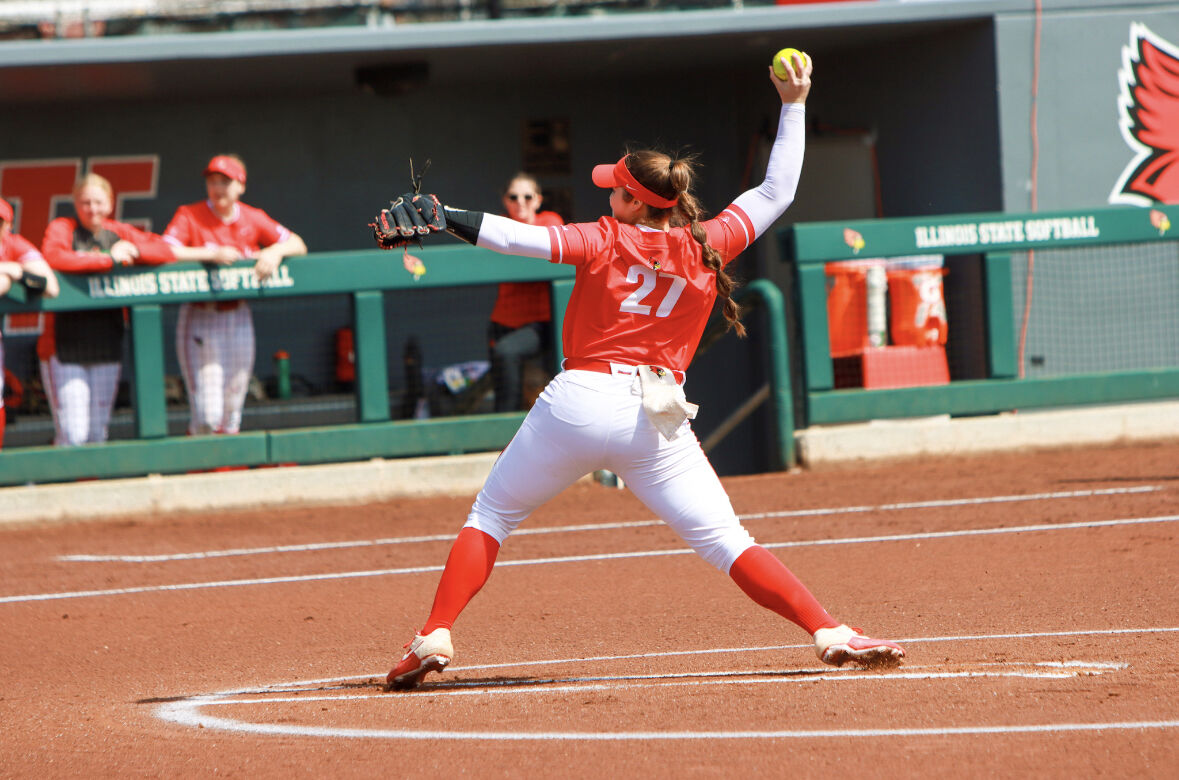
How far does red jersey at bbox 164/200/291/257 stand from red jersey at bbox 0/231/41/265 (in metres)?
0.82

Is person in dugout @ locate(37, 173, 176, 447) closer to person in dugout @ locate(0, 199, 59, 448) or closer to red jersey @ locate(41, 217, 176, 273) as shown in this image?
red jersey @ locate(41, 217, 176, 273)

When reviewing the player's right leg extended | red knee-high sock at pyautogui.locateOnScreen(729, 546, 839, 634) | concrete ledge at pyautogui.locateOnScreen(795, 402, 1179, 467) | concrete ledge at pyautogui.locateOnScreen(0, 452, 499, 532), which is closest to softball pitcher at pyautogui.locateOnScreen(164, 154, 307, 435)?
concrete ledge at pyautogui.locateOnScreen(0, 452, 499, 532)

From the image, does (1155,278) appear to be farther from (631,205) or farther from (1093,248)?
(631,205)

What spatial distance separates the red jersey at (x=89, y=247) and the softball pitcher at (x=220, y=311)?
134 mm

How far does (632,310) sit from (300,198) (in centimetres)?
989

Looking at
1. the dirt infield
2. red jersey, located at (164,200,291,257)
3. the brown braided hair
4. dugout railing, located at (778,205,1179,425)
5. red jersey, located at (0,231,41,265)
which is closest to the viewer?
the dirt infield

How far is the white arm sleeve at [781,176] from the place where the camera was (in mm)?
4797

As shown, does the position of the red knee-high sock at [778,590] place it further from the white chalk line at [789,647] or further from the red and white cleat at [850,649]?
the white chalk line at [789,647]

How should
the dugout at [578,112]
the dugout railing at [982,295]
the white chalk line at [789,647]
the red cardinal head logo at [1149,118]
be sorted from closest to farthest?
1. the white chalk line at [789,647]
2. the dugout railing at [982,295]
3. the dugout at [578,112]
4. the red cardinal head logo at [1149,118]

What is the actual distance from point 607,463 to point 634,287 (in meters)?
0.57

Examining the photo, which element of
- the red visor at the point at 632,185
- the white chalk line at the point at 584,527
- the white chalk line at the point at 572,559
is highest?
the red visor at the point at 632,185

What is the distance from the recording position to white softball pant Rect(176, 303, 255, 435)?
9250 millimetres

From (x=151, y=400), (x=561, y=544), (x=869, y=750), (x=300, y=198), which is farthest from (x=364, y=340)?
(x=869, y=750)

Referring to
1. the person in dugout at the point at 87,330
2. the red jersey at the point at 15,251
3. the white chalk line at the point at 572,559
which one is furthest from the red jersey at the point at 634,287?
the red jersey at the point at 15,251
